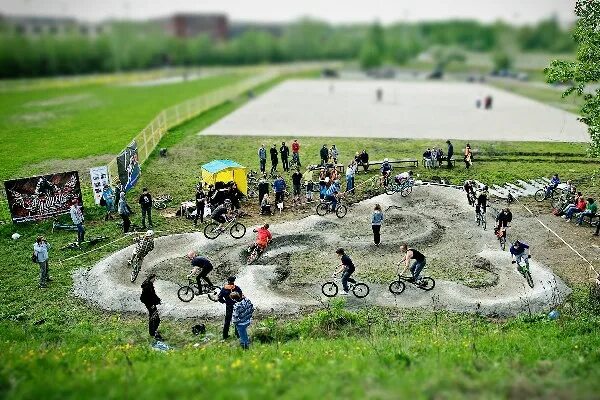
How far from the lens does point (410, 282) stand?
17.3 metres

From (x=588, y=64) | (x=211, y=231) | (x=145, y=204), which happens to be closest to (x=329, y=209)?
(x=211, y=231)

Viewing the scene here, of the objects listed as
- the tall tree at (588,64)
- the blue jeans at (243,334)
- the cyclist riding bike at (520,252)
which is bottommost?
the blue jeans at (243,334)

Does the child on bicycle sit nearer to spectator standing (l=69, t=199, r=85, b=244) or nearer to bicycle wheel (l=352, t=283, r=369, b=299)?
bicycle wheel (l=352, t=283, r=369, b=299)

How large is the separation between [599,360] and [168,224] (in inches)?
686

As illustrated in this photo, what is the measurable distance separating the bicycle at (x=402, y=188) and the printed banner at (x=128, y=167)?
13.4 meters

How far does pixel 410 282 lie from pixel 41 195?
16714 millimetres

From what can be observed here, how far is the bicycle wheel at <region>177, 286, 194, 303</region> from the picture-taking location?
16953 mm

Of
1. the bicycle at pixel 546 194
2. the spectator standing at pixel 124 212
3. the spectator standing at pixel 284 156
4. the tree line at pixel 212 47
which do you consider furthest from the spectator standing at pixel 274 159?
the tree line at pixel 212 47

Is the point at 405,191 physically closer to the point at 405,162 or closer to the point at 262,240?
the point at 405,162

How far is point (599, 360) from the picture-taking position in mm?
12078

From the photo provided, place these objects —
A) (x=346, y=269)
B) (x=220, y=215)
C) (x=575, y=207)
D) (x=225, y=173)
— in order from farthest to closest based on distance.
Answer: (x=225, y=173), (x=575, y=207), (x=220, y=215), (x=346, y=269)

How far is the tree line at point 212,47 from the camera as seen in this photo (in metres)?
93.0

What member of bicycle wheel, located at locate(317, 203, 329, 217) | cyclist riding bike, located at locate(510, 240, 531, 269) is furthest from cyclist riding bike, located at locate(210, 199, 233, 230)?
cyclist riding bike, located at locate(510, 240, 531, 269)

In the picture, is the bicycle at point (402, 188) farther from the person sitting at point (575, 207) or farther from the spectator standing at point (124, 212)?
the spectator standing at point (124, 212)
